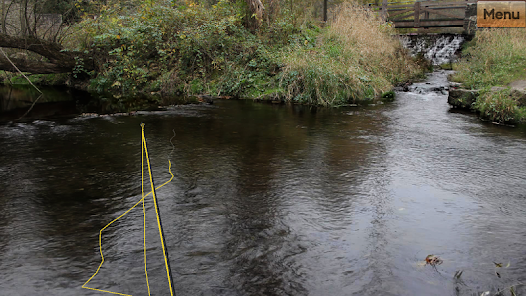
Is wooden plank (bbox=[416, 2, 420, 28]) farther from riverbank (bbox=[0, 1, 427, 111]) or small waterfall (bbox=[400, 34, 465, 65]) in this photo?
riverbank (bbox=[0, 1, 427, 111])

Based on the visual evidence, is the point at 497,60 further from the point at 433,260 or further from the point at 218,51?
the point at 433,260

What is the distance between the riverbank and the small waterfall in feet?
17.4

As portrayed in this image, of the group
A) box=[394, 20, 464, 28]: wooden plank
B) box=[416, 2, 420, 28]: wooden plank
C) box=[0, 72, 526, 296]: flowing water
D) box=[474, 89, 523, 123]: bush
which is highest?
box=[416, 2, 420, 28]: wooden plank

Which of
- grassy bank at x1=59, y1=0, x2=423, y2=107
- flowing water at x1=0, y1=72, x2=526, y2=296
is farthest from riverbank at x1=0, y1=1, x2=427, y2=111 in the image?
flowing water at x1=0, y1=72, x2=526, y2=296

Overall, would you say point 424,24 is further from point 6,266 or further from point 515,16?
point 6,266

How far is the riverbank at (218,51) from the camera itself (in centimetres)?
1492

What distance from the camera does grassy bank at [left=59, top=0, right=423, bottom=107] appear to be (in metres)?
15.0

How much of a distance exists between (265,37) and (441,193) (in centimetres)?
1175

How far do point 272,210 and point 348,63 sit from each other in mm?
10568

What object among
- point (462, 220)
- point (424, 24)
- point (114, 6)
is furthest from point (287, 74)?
point (424, 24)

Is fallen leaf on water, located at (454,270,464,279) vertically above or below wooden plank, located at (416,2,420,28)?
below

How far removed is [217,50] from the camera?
16203 millimetres

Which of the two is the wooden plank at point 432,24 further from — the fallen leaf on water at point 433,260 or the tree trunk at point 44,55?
the fallen leaf on water at point 433,260

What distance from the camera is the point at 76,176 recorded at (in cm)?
657
